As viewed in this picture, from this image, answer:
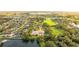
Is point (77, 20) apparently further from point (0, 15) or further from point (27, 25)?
point (0, 15)

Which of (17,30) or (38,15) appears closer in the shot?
(17,30)
